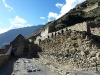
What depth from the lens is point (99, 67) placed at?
8828mm

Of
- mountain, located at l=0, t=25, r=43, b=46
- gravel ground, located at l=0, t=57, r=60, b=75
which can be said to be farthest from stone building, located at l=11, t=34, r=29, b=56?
mountain, located at l=0, t=25, r=43, b=46

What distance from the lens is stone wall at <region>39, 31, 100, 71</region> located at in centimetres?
965

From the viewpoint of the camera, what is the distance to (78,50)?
12.7 meters

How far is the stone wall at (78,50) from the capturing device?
965cm

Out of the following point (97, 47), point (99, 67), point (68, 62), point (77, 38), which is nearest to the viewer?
point (99, 67)

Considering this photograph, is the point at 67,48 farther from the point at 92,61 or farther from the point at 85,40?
the point at 92,61

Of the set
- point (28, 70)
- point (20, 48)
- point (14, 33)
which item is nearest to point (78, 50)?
point (28, 70)

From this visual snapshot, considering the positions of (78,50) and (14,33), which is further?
(14,33)

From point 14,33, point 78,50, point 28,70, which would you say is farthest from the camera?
point 14,33

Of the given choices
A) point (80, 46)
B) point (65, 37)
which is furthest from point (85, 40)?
point (65, 37)

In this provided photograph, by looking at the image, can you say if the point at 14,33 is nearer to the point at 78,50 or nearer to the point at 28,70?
the point at 78,50

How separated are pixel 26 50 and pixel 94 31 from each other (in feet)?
46.0

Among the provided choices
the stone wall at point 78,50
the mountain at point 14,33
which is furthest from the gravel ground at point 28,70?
the mountain at point 14,33

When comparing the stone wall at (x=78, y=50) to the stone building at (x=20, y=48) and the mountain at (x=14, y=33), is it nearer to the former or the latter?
the stone building at (x=20, y=48)
